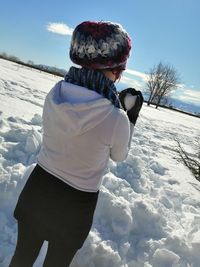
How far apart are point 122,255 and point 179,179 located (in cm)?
270

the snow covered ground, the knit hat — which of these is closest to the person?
the knit hat

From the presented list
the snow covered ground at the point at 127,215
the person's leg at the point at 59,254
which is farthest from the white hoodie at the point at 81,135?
the snow covered ground at the point at 127,215

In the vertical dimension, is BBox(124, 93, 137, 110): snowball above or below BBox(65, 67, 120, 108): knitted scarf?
below

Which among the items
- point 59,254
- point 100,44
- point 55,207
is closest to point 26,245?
point 59,254

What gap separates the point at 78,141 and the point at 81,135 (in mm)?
30

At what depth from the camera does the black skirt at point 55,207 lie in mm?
1646

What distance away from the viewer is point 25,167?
→ 4.08m

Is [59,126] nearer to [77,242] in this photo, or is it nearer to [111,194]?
[77,242]

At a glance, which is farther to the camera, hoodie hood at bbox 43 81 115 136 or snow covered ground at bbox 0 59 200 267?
snow covered ground at bbox 0 59 200 267

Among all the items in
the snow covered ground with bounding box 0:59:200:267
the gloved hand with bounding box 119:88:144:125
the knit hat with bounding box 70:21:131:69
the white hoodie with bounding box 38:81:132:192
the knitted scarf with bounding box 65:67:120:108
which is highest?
the knit hat with bounding box 70:21:131:69

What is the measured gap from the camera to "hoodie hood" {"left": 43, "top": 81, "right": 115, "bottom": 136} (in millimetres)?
1508

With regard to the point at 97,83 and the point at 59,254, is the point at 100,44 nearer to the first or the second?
the point at 97,83

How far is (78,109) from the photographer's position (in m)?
1.52

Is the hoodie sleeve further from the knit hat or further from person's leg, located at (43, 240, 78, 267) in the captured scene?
person's leg, located at (43, 240, 78, 267)
